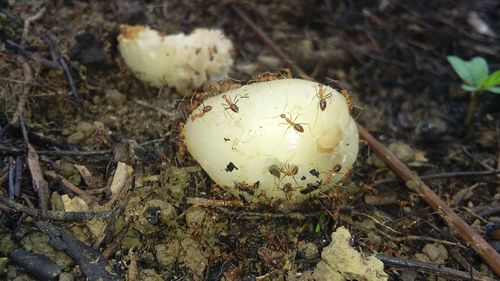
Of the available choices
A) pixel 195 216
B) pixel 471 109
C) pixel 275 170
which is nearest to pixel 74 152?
pixel 195 216

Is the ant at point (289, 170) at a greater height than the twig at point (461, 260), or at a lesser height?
greater

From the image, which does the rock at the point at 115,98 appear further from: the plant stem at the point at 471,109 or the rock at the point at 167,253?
the plant stem at the point at 471,109

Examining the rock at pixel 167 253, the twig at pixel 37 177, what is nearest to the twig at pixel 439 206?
the rock at pixel 167 253

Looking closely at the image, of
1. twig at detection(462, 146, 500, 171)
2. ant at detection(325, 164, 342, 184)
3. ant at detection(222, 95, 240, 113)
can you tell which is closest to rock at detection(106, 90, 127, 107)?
ant at detection(222, 95, 240, 113)

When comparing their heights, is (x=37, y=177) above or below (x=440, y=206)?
above

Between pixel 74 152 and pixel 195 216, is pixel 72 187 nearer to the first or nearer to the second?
pixel 74 152

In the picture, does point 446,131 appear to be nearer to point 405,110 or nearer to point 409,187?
point 405,110

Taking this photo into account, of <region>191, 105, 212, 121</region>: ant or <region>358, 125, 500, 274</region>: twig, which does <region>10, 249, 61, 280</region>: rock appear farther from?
<region>358, 125, 500, 274</region>: twig
